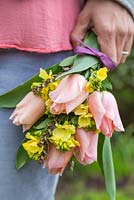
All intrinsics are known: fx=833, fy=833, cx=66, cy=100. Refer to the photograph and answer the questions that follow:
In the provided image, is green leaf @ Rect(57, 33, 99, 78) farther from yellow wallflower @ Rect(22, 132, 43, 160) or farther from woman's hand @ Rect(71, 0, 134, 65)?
yellow wallflower @ Rect(22, 132, 43, 160)

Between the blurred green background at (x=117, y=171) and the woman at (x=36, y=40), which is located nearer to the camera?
the woman at (x=36, y=40)

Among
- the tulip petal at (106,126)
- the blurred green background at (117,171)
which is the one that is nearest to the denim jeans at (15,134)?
the tulip petal at (106,126)

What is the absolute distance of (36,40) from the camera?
1.96 meters

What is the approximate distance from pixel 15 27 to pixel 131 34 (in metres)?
0.30

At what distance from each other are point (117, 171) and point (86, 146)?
312 centimetres

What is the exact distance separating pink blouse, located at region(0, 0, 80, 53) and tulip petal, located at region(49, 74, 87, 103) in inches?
4.1

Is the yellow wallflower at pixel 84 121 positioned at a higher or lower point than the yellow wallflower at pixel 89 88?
lower

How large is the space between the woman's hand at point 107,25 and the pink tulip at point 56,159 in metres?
0.28

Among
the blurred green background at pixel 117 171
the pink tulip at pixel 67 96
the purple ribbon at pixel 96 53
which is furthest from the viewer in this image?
the blurred green background at pixel 117 171

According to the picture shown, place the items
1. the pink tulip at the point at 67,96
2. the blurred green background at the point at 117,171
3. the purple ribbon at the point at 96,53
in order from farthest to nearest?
the blurred green background at the point at 117,171, the purple ribbon at the point at 96,53, the pink tulip at the point at 67,96

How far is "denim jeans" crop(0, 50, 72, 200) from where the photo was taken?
197 cm

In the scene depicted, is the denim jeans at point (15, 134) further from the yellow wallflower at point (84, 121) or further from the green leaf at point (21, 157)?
the yellow wallflower at point (84, 121)

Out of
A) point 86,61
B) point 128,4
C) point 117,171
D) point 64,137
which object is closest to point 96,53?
point 86,61

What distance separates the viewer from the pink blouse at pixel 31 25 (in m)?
1.95
